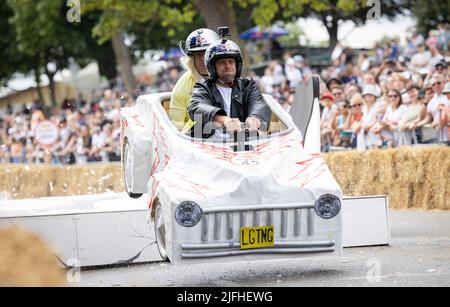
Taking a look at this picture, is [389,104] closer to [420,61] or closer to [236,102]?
[420,61]

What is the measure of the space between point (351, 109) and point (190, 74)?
7571mm

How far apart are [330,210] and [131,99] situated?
2029 centimetres

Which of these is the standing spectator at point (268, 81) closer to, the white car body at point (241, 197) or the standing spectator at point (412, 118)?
the standing spectator at point (412, 118)

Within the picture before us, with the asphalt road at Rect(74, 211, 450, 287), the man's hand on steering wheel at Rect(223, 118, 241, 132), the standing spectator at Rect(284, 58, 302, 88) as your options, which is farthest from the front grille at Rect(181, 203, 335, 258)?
the standing spectator at Rect(284, 58, 302, 88)

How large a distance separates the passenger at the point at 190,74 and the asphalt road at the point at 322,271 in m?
1.53

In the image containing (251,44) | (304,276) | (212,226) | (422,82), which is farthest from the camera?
(251,44)

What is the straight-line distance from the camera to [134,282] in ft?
32.6

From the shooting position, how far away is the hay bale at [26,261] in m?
9.15

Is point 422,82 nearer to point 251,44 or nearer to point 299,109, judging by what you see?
point 299,109

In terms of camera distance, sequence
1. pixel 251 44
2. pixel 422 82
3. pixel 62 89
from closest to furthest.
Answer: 1. pixel 422 82
2. pixel 251 44
3. pixel 62 89

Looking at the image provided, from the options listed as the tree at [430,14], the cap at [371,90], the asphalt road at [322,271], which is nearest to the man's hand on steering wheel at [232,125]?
the asphalt road at [322,271]

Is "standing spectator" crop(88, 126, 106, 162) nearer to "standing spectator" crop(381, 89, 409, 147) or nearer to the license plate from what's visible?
"standing spectator" crop(381, 89, 409, 147)

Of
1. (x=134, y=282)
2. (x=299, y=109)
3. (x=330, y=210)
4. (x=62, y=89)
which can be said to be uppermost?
(x=62, y=89)

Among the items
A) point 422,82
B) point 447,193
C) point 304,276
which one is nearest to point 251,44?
point 422,82
